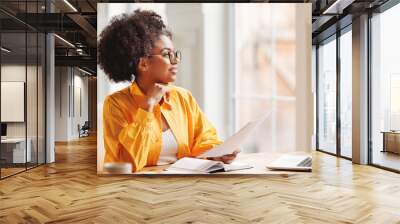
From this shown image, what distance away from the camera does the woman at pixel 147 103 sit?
6250mm

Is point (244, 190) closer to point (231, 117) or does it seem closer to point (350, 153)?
point (231, 117)

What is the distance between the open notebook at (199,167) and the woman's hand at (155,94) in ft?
3.12

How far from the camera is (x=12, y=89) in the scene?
22.1 feet

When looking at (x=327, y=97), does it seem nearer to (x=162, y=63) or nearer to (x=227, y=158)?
(x=227, y=158)

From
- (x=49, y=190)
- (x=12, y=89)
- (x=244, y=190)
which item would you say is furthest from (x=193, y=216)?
(x=12, y=89)

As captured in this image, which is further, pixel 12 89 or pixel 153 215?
pixel 12 89

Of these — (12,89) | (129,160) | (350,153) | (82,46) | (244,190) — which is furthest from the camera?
(82,46)

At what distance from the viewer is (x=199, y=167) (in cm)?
649

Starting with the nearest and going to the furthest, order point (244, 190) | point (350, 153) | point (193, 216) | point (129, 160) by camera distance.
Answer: point (193, 216), point (244, 190), point (129, 160), point (350, 153)

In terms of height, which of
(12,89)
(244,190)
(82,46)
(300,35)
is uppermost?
(82,46)

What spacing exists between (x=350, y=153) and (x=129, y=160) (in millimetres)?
4989

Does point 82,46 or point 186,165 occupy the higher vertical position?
point 82,46

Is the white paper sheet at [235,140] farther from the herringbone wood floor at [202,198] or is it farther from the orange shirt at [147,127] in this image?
the herringbone wood floor at [202,198]

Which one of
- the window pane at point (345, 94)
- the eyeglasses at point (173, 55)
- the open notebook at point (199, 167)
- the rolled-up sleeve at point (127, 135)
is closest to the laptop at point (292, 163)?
the open notebook at point (199, 167)
